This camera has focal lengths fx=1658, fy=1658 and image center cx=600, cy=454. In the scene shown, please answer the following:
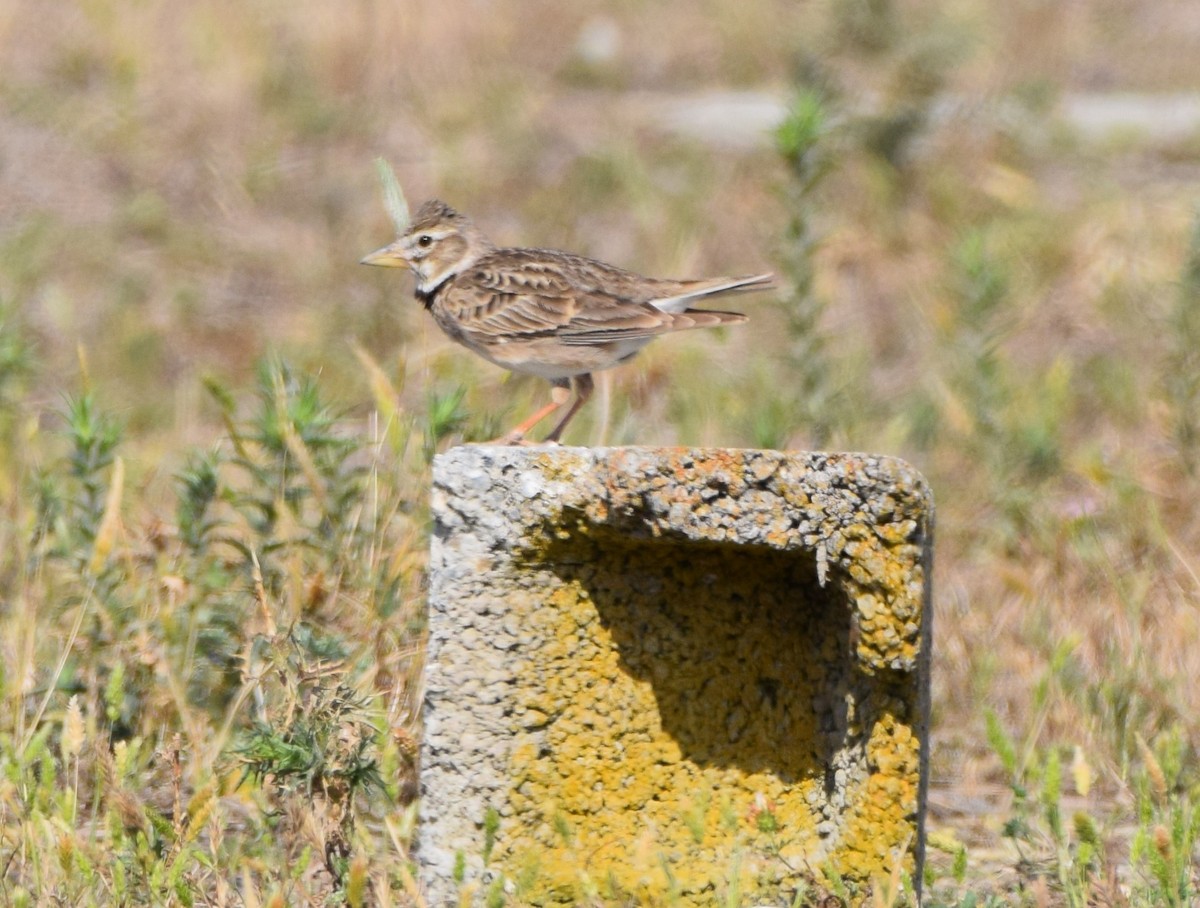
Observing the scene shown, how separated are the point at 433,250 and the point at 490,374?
2482mm

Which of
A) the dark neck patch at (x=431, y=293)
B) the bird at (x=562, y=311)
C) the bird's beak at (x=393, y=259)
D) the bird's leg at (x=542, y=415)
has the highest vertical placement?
the bird's beak at (x=393, y=259)

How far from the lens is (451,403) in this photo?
454 cm

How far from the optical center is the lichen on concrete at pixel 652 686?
3.29 meters

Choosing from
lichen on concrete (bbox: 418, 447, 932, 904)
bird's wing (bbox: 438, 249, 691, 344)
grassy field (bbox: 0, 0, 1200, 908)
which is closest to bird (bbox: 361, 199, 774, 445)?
bird's wing (bbox: 438, 249, 691, 344)

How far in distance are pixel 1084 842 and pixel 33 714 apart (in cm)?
280

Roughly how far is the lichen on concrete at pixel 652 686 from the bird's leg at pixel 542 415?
1.41 ft

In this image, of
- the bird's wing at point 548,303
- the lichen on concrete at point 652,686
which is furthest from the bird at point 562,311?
the lichen on concrete at point 652,686

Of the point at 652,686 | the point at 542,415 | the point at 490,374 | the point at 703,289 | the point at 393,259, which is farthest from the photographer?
the point at 490,374

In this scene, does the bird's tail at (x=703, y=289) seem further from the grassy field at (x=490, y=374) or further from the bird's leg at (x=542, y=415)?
the grassy field at (x=490, y=374)

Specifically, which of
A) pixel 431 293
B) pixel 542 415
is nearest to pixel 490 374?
pixel 431 293

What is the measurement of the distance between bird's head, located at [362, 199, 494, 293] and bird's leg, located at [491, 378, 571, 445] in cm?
55

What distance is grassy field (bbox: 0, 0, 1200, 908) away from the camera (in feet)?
12.0

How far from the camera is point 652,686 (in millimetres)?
3623

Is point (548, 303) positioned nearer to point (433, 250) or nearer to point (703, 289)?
point (703, 289)
